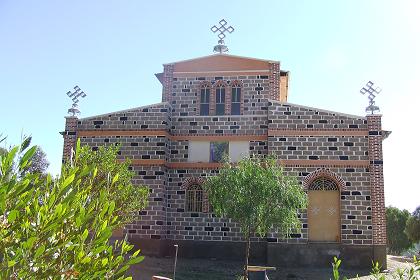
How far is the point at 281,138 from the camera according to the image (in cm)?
2214

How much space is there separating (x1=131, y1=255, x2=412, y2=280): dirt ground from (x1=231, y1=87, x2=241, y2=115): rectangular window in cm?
766

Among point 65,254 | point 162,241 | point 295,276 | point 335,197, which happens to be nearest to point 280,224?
point 295,276

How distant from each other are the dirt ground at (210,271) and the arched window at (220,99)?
7675mm

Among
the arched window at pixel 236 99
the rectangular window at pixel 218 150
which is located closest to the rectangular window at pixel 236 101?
the arched window at pixel 236 99

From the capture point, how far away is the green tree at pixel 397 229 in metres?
42.7

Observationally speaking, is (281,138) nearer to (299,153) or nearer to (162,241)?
(299,153)

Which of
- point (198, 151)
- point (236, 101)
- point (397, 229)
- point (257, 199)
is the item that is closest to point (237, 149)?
point (198, 151)

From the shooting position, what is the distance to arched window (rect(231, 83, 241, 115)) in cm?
2334

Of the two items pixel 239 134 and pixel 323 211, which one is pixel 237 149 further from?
pixel 323 211

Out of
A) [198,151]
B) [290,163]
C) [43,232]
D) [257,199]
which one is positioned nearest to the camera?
[43,232]

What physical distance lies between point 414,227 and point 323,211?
2163 cm

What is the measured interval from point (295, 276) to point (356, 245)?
3.94 metres

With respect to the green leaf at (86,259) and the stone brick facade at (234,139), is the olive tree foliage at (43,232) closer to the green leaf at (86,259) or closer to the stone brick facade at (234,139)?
the green leaf at (86,259)

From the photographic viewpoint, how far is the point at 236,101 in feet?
77.2
